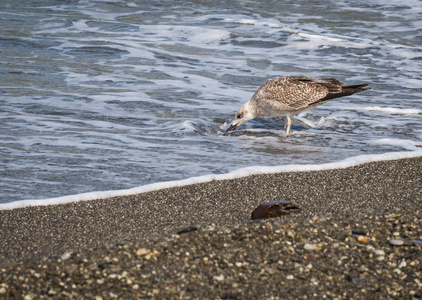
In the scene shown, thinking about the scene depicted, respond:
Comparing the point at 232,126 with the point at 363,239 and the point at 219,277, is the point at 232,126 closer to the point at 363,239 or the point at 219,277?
the point at 363,239

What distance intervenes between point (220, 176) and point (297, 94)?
2.49m

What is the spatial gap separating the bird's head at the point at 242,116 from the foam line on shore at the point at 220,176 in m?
1.91

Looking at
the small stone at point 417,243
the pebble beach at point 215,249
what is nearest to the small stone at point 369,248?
the pebble beach at point 215,249

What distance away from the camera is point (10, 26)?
13945 millimetres

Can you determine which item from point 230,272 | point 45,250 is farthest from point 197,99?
point 230,272

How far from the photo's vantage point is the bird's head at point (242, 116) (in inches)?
288

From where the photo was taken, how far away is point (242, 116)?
7.37m

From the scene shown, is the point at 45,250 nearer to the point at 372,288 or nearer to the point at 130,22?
the point at 372,288

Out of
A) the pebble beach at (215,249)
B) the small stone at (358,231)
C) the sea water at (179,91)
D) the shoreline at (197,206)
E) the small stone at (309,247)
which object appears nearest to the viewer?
the pebble beach at (215,249)

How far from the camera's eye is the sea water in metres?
5.68

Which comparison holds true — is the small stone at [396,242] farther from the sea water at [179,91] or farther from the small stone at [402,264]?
the sea water at [179,91]

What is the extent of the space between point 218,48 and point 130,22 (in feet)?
12.5

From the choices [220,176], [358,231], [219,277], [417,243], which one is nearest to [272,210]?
[358,231]

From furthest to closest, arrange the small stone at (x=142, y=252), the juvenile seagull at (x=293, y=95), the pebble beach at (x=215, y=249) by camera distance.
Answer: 1. the juvenile seagull at (x=293, y=95)
2. the small stone at (x=142, y=252)
3. the pebble beach at (x=215, y=249)
